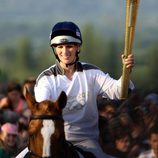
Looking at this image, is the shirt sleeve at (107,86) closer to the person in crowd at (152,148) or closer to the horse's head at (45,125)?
the horse's head at (45,125)

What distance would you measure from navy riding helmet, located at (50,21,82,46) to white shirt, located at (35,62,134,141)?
0.28m

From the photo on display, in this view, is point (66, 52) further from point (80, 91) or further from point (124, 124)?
point (124, 124)

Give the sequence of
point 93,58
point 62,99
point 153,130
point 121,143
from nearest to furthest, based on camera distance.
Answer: point 62,99 < point 121,143 < point 153,130 < point 93,58

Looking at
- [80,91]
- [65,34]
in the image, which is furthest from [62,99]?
[65,34]

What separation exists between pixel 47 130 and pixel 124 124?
16.8 ft

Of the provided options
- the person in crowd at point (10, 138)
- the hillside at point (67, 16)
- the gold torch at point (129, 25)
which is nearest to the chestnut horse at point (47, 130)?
the gold torch at point (129, 25)

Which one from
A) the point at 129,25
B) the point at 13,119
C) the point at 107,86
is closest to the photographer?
the point at 129,25

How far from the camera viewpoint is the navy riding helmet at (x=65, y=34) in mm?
10195

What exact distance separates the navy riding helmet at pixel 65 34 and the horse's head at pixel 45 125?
0.79 m

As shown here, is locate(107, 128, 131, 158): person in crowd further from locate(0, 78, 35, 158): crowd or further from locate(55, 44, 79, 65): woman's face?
locate(55, 44, 79, 65): woman's face

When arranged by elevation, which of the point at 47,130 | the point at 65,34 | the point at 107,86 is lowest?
the point at 47,130

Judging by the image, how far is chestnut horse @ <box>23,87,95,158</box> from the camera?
370 inches

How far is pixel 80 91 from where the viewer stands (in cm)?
1028

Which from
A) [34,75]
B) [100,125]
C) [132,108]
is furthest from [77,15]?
[100,125]
